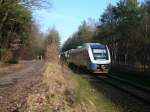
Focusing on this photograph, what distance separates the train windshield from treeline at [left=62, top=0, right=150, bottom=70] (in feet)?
18.7

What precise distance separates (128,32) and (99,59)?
21521 mm

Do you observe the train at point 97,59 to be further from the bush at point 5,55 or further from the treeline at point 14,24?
the bush at point 5,55

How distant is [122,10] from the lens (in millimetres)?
72375

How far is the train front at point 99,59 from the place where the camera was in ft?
141

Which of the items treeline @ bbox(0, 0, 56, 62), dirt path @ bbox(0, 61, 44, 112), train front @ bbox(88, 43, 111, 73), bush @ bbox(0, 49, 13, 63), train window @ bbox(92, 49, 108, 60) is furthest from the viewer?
bush @ bbox(0, 49, 13, 63)

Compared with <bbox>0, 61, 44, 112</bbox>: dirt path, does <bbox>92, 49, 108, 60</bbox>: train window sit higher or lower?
higher

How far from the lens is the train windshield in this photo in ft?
143

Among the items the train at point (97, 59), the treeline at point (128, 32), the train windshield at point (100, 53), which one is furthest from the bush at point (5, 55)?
the train windshield at point (100, 53)

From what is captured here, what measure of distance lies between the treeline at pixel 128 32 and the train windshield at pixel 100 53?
5690 mm

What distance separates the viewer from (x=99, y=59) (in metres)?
43.4

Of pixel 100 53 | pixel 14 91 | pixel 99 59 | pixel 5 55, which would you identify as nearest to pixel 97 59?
pixel 99 59

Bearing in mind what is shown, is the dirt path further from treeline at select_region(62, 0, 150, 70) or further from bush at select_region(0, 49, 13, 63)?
bush at select_region(0, 49, 13, 63)

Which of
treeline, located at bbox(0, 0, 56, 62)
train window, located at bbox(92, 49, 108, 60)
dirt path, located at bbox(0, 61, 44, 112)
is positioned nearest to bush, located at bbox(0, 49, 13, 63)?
treeline, located at bbox(0, 0, 56, 62)

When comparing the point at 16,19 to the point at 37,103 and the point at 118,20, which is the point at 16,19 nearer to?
the point at 118,20
